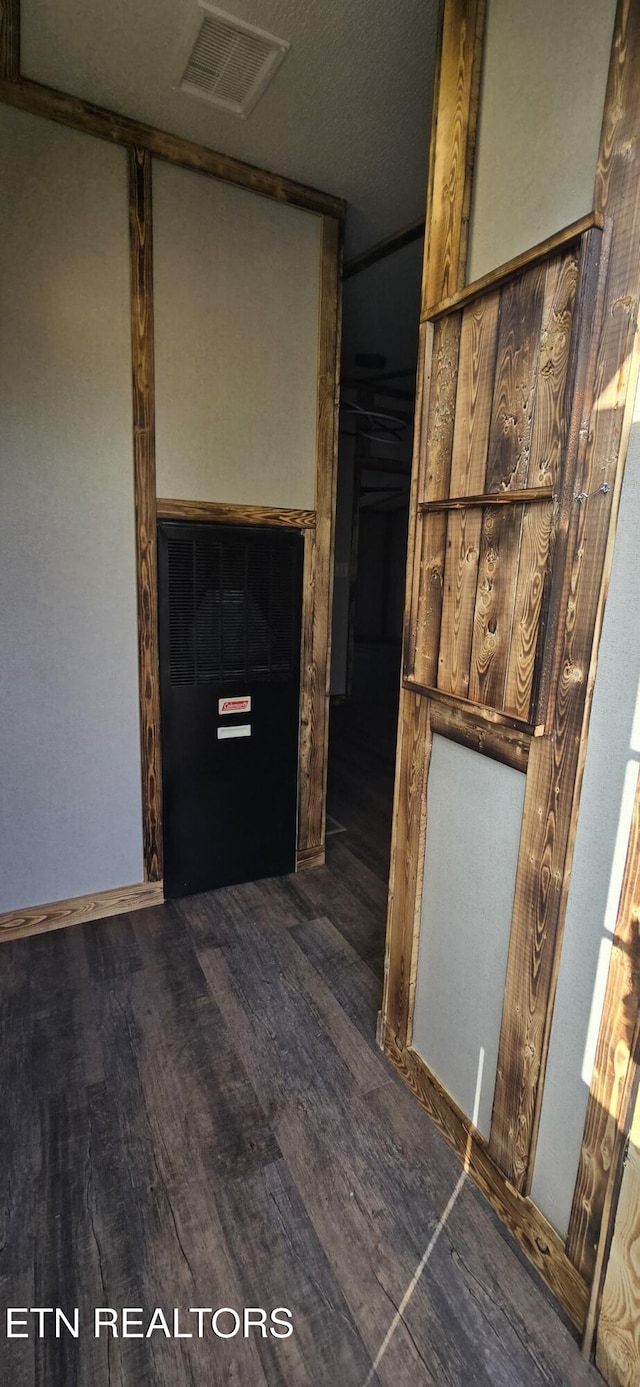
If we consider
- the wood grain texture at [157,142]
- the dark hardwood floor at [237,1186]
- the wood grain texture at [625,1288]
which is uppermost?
the wood grain texture at [157,142]

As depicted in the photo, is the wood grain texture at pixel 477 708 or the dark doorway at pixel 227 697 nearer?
the wood grain texture at pixel 477 708

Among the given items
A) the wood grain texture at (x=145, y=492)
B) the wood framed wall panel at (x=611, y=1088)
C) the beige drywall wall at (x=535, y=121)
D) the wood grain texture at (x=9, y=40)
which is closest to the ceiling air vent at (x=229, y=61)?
the wood grain texture at (x=145, y=492)

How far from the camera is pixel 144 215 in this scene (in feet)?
7.62

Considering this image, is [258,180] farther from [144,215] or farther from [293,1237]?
[293,1237]

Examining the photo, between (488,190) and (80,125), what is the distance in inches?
65.1

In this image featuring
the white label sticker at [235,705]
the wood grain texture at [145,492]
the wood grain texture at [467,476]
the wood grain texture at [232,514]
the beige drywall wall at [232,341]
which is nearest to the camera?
the wood grain texture at [467,476]

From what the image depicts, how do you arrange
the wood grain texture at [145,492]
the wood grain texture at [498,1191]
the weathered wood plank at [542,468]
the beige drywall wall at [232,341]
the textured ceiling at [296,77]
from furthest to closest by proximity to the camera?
the beige drywall wall at [232,341] < the wood grain texture at [145,492] < the textured ceiling at [296,77] < the wood grain texture at [498,1191] < the weathered wood plank at [542,468]

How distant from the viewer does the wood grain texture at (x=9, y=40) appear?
1788 millimetres

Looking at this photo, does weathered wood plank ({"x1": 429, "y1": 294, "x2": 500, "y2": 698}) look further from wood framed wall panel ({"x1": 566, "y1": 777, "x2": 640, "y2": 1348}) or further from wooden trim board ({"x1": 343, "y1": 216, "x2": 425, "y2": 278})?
wooden trim board ({"x1": 343, "y1": 216, "x2": 425, "y2": 278})

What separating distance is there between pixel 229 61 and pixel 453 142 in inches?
38.2

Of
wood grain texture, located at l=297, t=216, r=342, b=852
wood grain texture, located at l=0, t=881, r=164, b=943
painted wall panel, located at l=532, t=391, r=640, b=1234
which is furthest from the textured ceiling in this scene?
wood grain texture, located at l=0, t=881, r=164, b=943

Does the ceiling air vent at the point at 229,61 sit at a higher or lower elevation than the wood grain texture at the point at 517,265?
higher

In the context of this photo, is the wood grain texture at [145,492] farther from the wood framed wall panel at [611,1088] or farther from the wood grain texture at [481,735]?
the wood framed wall panel at [611,1088]

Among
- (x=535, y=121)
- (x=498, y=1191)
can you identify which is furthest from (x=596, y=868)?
(x=535, y=121)
